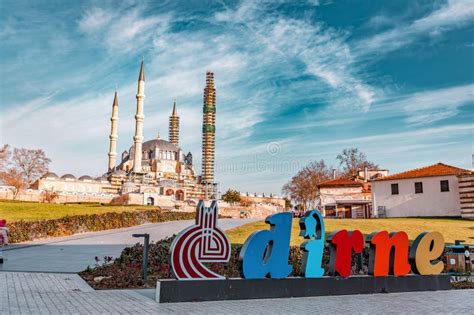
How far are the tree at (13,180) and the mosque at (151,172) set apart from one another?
676cm

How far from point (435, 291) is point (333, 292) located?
3.03 metres

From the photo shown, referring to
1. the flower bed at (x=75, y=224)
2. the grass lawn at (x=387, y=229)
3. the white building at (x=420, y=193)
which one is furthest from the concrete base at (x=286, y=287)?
the white building at (x=420, y=193)

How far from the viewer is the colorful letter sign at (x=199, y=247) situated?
8.51 metres

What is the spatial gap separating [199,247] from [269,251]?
Answer: 165 cm

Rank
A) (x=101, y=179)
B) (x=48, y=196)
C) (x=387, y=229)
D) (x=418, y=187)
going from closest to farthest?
(x=387, y=229) → (x=418, y=187) → (x=48, y=196) → (x=101, y=179)

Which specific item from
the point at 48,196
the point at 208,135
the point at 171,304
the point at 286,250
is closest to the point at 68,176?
the point at 48,196

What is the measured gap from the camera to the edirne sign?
28.4 ft

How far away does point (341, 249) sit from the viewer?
10164 mm

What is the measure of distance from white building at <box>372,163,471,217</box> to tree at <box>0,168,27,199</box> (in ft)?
139

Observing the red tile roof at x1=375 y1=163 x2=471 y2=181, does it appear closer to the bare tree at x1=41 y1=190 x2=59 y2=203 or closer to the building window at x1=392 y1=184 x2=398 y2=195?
the building window at x1=392 y1=184 x2=398 y2=195

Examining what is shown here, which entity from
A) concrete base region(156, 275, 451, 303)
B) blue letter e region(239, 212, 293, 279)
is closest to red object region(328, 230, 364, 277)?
concrete base region(156, 275, 451, 303)

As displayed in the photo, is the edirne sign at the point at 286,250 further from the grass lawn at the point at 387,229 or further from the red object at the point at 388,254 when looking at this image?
the grass lawn at the point at 387,229

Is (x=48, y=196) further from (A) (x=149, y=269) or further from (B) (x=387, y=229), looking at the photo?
(A) (x=149, y=269)

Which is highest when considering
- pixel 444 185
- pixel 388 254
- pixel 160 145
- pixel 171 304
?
pixel 160 145
